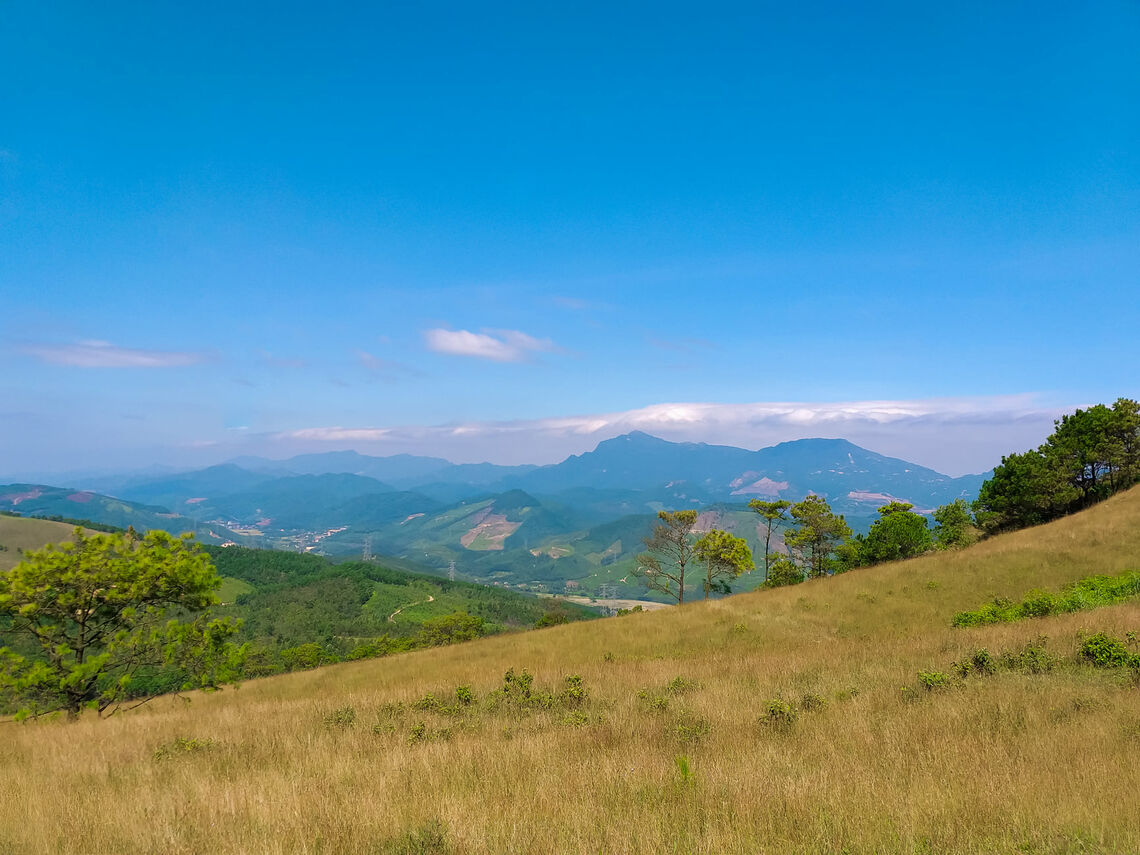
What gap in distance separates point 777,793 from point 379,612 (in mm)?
200426

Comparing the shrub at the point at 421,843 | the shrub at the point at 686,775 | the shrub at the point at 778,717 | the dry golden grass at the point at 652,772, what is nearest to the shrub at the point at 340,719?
the dry golden grass at the point at 652,772

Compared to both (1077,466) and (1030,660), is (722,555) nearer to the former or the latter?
(1077,466)

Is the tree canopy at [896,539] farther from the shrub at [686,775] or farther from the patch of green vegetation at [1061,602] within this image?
the shrub at [686,775]

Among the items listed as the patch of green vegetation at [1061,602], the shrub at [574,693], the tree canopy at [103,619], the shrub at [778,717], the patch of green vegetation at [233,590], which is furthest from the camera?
the patch of green vegetation at [233,590]

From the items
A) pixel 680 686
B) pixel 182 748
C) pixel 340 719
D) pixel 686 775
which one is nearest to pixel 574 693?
pixel 680 686

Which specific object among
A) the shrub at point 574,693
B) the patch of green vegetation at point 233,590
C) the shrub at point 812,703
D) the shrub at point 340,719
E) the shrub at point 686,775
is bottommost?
the patch of green vegetation at point 233,590

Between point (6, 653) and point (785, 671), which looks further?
point (6, 653)

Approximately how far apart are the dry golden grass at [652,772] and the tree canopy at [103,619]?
136 inches

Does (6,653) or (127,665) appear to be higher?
(6,653)

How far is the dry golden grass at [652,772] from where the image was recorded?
4.16m

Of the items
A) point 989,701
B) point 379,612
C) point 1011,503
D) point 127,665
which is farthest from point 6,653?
point 379,612

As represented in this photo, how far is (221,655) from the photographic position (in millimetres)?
17641

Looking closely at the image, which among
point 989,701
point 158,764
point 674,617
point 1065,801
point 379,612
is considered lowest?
point 379,612

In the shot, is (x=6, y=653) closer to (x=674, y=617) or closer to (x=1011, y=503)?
(x=674, y=617)
